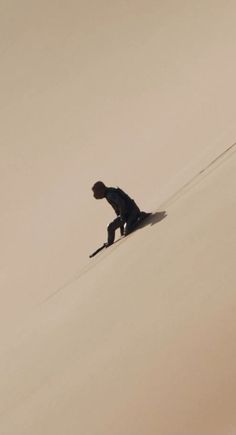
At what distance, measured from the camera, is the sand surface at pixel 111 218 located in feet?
12.2

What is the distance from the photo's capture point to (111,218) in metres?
10.0

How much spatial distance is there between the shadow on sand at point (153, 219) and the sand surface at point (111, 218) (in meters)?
0.03

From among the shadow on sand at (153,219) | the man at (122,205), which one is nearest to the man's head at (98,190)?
the man at (122,205)

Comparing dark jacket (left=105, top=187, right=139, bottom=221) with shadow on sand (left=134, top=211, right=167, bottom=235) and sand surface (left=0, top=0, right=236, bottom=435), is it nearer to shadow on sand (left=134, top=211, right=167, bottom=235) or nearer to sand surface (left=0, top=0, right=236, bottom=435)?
shadow on sand (left=134, top=211, right=167, bottom=235)

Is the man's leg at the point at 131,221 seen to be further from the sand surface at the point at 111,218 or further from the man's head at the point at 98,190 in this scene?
the man's head at the point at 98,190

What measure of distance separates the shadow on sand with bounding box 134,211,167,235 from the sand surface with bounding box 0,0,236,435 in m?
0.03

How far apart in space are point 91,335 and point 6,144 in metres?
13.8

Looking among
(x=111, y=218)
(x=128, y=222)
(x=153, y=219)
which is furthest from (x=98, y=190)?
(x=111, y=218)

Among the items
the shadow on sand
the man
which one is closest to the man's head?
the man

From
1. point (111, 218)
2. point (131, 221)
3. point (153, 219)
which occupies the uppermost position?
point (111, 218)

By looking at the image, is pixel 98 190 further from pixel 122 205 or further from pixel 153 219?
pixel 153 219

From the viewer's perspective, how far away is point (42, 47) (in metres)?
21.7

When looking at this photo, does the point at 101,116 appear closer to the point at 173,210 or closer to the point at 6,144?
the point at 6,144

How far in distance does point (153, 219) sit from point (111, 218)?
10.2ft
